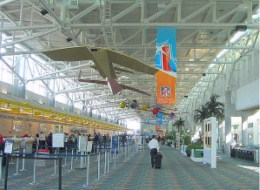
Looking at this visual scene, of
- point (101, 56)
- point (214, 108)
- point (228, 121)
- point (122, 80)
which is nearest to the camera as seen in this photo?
point (101, 56)

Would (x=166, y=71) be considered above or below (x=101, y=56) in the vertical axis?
above

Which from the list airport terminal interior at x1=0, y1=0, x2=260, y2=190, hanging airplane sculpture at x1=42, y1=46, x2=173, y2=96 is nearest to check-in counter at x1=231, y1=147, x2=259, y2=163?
airport terminal interior at x1=0, y1=0, x2=260, y2=190

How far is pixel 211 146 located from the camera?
736 inches

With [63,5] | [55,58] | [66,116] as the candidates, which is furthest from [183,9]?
[66,116]

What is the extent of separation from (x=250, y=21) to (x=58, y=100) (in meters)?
30.3

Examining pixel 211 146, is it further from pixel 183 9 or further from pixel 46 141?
pixel 46 141

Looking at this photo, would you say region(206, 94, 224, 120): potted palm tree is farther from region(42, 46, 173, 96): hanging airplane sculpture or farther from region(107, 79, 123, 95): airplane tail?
region(42, 46, 173, 96): hanging airplane sculpture

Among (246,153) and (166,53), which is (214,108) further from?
(166,53)

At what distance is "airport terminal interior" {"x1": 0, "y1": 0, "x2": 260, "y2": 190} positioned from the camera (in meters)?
11.9

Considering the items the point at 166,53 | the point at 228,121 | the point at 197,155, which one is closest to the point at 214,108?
the point at 228,121

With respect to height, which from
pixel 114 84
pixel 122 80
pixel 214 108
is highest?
pixel 122 80

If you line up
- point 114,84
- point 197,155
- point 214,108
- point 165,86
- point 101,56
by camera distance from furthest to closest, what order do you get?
point 214,108
point 197,155
point 165,86
point 114,84
point 101,56

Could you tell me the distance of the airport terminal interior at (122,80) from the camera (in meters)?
11.9

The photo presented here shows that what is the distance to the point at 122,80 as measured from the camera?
39438 millimetres
